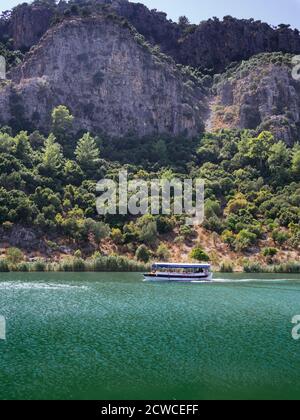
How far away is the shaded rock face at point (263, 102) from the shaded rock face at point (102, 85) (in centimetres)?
974

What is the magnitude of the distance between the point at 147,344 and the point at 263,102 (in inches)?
5029

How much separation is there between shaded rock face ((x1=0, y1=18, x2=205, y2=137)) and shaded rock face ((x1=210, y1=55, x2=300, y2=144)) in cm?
974

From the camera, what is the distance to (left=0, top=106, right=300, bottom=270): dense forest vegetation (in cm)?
9881

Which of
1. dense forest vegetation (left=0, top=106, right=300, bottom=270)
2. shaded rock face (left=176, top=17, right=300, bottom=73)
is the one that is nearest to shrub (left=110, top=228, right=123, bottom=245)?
dense forest vegetation (left=0, top=106, right=300, bottom=270)

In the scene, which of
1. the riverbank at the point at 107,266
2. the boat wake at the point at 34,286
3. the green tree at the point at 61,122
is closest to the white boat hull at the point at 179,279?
the riverbank at the point at 107,266

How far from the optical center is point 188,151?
13988cm

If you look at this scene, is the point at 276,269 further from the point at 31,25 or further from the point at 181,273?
the point at 31,25

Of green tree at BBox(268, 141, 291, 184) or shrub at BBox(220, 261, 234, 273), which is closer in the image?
shrub at BBox(220, 261, 234, 273)

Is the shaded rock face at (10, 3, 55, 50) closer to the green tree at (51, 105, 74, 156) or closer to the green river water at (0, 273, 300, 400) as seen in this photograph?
the green tree at (51, 105, 74, 156)

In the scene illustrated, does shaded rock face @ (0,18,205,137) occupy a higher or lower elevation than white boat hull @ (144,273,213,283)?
higher

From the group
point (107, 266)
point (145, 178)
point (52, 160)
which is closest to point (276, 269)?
point (107, 266)

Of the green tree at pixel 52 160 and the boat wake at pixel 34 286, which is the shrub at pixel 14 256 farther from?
the green tree at pixel 52 160

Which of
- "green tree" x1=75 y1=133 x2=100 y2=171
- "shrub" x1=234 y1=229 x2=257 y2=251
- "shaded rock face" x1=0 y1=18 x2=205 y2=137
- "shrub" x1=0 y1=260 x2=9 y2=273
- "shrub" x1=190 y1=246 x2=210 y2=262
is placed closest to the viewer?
"shrub" x1=0 y1=260 x2=9 y2=273

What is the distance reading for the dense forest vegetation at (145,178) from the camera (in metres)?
98.8
